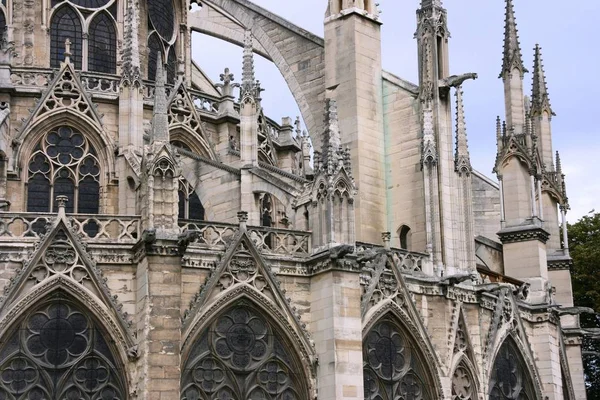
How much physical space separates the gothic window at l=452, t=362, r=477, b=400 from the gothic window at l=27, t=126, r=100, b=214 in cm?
887

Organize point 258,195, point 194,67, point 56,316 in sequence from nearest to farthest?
point 56,316
point 258,195
point 194,67

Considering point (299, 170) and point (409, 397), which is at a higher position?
point (299, 170)

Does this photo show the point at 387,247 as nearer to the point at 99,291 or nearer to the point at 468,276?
the point at 468,276

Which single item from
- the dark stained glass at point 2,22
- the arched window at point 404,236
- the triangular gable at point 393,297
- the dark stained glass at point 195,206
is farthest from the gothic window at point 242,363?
the dark stained glass at point 2,22

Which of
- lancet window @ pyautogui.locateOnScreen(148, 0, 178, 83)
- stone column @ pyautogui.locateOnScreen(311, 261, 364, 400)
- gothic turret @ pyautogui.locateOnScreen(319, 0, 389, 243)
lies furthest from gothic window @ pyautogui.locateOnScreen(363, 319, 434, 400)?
lancet window @ pyautogui.locateOnScreen(148, 0, 178, 83)

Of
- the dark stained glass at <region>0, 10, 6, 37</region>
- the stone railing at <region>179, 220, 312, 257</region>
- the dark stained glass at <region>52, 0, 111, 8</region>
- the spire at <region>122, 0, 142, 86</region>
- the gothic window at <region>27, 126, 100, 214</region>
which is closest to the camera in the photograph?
the stone railing at <region>179, 220, 312, 257</region>

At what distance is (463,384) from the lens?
93.2ft

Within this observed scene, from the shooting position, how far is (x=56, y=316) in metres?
24.4

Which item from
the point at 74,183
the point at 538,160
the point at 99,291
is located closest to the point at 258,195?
the point at 74,183

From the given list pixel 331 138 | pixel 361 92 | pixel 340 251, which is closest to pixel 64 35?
pixel 361 92

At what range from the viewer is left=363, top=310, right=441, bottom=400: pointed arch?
87.6 feet

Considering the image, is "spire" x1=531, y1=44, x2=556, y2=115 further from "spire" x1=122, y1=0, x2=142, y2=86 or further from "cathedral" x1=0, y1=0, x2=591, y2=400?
"spire" x1=122, y1=0, x2=142, y2=86

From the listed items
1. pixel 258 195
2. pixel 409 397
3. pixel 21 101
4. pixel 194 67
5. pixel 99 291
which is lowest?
pixel 409 397

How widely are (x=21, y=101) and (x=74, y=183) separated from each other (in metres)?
2.43
